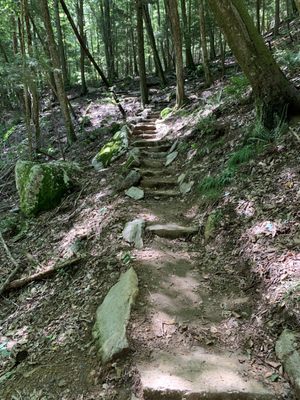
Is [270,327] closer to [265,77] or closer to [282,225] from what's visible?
[282,225]

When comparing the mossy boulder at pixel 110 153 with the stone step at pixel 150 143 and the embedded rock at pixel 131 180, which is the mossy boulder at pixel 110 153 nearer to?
the stone step at pixel 150 143

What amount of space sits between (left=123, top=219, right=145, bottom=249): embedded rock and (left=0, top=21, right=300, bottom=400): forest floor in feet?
0.33

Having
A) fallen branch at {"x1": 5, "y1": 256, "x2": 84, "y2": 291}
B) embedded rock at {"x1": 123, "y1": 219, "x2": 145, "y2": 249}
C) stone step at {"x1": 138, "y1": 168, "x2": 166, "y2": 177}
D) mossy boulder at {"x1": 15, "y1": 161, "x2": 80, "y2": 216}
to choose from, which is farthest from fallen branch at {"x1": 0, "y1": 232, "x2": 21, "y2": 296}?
stone step at {"x1": 138, "y1": 168, "x2": 166, "y2": 177}

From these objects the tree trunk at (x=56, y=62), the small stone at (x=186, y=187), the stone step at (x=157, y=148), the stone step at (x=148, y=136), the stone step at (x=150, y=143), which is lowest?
the small stone at (x=186, y=187)

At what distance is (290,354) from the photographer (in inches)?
112

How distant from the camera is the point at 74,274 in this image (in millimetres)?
4945

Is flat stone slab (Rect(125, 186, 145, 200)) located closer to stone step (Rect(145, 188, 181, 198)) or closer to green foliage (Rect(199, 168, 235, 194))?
stone step (Rect(145, 188, 181, 198))

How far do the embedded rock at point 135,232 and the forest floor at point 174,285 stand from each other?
0.33 feet

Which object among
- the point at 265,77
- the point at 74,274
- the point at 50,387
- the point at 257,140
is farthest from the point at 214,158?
the point at 50,387

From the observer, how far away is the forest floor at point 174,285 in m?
3.08

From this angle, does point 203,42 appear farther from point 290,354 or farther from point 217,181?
point 290,354

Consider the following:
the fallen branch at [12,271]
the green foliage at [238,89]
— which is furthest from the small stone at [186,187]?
the fallen branch at [12,271]

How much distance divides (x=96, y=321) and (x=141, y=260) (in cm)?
99

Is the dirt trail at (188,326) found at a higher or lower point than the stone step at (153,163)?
lower
